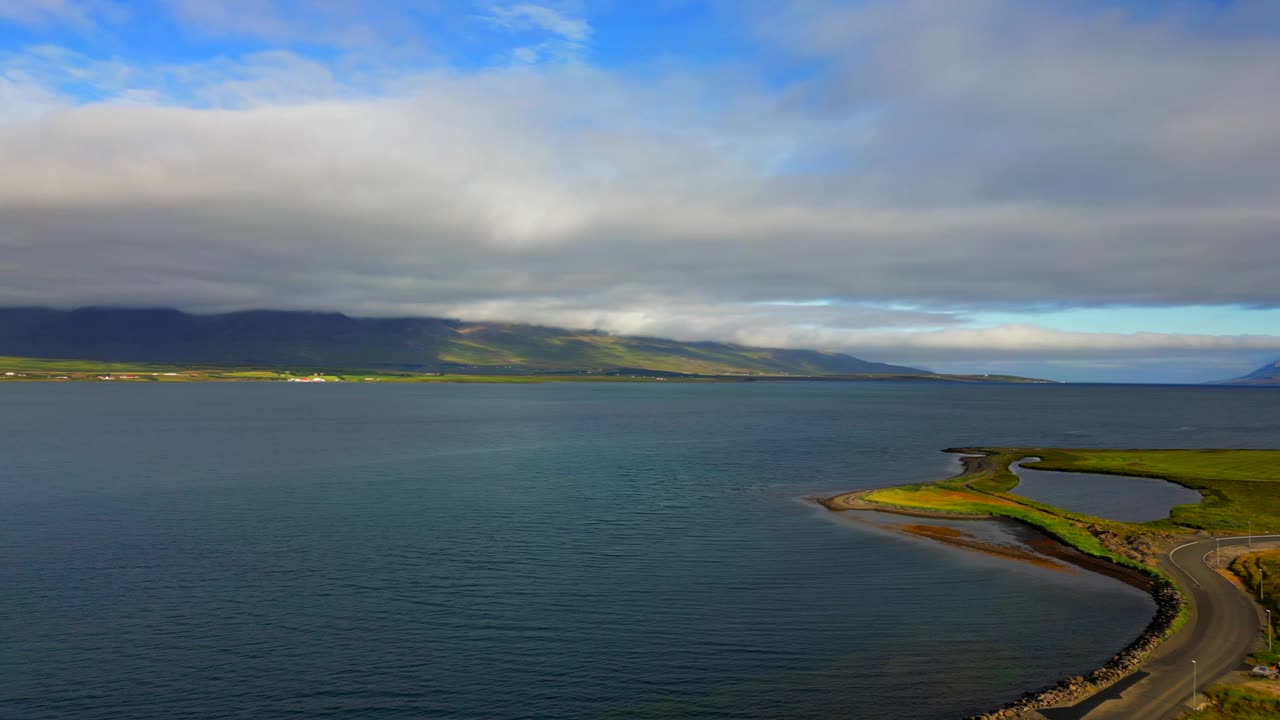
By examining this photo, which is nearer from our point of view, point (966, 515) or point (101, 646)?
point (101, 646)

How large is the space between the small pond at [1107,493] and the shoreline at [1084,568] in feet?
51.1

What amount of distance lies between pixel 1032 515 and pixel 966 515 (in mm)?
8479

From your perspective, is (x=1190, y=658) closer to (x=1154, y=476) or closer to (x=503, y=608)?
(x=503, y=608)

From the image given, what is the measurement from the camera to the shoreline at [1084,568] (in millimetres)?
45938

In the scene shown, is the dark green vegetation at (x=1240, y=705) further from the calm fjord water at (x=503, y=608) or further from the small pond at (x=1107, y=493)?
the small pond at (x=1107, y=493)

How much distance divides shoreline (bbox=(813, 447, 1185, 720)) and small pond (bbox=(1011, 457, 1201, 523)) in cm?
1557

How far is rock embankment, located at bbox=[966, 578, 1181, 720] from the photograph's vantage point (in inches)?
1759

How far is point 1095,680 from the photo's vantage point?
48.3 m

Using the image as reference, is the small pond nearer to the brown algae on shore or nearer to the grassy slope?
the grassy slope

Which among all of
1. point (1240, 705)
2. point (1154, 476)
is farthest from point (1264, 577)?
point (1154, 476)

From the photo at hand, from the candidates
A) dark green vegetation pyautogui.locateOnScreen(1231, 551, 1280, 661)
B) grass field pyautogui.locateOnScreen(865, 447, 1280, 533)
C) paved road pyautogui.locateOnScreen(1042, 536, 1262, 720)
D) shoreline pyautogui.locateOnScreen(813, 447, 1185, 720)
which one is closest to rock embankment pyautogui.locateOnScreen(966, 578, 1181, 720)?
shoreline pyautogui.locateOnScreen(813, 447, 1185, 720)

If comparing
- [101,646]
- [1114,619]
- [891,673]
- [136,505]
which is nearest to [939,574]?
[1114,619]

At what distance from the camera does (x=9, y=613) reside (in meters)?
58.1

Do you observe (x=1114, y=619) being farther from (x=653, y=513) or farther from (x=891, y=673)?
(x=653, y=513)
